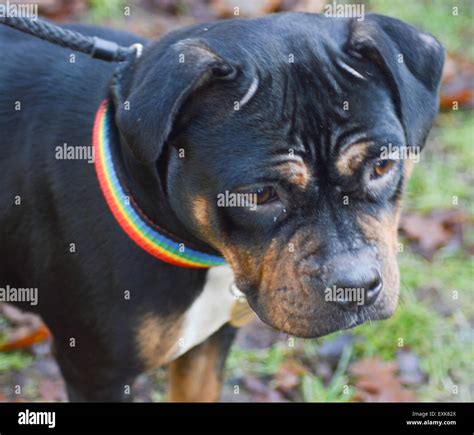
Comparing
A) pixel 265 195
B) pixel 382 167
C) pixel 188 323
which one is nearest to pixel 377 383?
pixel 188 323

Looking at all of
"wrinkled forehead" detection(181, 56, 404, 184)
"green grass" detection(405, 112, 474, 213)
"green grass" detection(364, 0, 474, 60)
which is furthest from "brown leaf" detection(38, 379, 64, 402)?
"green grass" detection(364, 0, 474, 60)

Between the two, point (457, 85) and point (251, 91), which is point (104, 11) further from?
point (251, 91)

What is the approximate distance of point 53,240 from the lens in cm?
321

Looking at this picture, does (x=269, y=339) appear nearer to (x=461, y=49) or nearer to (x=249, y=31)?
(x=249, y=31)

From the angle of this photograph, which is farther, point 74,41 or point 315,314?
point 74,41

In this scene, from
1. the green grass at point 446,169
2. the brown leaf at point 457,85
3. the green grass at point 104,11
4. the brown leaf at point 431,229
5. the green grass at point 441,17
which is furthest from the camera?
the green grass at point 441,17

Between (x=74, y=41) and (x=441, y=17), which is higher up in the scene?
(x=74, y=41)

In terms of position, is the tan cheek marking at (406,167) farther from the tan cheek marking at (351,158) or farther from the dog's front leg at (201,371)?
the dog's front leg at (201,371)

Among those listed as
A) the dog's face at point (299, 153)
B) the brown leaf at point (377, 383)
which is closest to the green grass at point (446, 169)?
the brown leaf at point (377, 383)

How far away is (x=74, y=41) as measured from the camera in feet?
10.4

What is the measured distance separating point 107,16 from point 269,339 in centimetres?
287

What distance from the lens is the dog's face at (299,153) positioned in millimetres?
2734

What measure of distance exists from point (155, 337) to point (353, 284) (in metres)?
0.82
